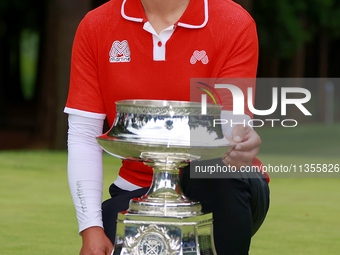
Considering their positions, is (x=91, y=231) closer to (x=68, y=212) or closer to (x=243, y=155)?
(x=243, y=155)

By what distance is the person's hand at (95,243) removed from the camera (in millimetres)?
1517

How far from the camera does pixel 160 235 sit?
1283mm

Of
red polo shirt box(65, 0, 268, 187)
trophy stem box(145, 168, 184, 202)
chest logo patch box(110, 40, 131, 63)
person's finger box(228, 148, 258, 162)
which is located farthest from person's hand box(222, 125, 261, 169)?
chest logo patch box(110, 40, 131, 63)

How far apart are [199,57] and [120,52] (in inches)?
9.2

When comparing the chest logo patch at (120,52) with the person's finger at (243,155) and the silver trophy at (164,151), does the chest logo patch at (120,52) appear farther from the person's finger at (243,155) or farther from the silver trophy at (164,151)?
the person's finger at (243,155)

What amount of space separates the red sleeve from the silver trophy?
406 mm

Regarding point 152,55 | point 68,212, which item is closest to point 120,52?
point 152,55

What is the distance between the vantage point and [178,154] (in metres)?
1.32

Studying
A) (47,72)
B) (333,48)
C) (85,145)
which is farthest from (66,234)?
(333,48)

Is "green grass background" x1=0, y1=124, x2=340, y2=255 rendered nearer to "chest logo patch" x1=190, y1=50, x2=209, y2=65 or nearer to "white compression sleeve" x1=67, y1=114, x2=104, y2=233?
"white compression sleeve" x1=67, y1=114, x2=104, y2=233

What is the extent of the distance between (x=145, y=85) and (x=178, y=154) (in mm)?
454

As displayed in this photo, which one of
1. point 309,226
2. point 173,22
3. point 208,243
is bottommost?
point 309,226

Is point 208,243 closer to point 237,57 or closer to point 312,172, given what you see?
point 237,57

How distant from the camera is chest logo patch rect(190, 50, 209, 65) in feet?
5.55
